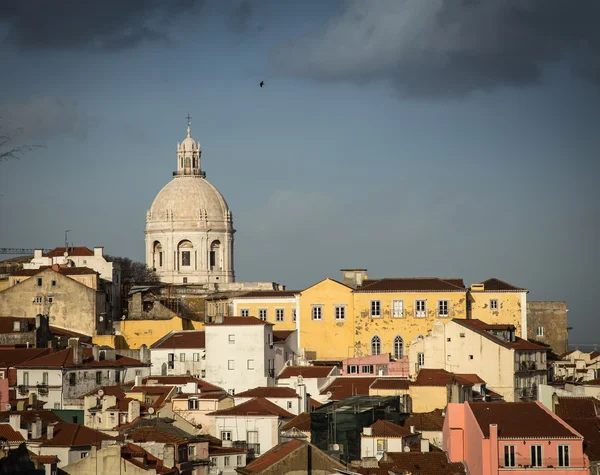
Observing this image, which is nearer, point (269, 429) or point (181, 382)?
point (269, 429)

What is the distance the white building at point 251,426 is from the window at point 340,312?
20.0 m

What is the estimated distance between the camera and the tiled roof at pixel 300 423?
7156 centimetres

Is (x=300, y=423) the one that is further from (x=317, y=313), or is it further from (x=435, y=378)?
(x=317, y=313)

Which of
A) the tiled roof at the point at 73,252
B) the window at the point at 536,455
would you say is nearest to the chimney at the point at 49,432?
the window at the point at 536,455

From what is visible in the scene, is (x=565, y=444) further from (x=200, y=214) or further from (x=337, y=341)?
(x=200, y=214)

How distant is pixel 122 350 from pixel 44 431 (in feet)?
90.3

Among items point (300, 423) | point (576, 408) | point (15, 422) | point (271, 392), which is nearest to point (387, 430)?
point (300, 423)

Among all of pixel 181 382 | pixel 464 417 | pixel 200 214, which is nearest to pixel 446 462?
pixel 464 417

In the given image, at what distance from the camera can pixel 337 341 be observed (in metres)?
94.0

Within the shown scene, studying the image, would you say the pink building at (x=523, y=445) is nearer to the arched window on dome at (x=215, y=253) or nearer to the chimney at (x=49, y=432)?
the chimney at (x=49, y=432)

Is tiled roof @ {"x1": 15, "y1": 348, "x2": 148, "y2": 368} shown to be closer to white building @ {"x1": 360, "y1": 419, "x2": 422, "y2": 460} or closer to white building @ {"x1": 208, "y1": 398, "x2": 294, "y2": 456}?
white building @ {"x1": 208, "y1": 398, "x2": 294, "y2": 456}

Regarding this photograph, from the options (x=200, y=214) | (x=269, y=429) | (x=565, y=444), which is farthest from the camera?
(x=200, y=214)

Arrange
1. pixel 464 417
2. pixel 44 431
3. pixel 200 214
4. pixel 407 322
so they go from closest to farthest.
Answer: pixel 464 417, pixel 44 431, pixel 407 322, pixel 200 214

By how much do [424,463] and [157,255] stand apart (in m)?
69.8
